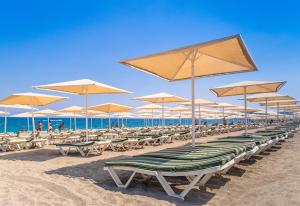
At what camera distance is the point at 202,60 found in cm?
655

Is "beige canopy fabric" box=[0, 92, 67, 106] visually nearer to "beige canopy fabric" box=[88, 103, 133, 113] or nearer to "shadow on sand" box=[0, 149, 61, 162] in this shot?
"shadow on sand" box=[0, 149, 61, 162]

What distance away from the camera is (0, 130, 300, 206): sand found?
354 centimetres

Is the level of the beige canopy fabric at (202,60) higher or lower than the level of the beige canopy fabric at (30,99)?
higher

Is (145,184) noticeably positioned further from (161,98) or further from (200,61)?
(161,98)

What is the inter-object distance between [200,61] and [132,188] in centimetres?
372

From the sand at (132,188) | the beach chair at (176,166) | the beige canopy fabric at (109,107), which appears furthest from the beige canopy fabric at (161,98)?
the beach chair at (176,166)

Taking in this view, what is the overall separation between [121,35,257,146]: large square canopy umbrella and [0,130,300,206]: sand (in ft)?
5.47

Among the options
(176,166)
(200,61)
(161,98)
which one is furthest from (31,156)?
(161,98)

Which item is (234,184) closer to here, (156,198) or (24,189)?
(156,198)

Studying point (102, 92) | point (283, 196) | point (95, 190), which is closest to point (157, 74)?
point (102, 92)

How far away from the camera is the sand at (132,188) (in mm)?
3545

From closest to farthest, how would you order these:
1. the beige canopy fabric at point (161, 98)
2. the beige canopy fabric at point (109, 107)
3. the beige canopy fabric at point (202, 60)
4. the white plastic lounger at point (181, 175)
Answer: the white plastic lounger at point (181, 175), the beige canopy fabric at point (202, 60), the beige canopy fabric at point (161, 98), the beige canopy fabric at point (109, 107)

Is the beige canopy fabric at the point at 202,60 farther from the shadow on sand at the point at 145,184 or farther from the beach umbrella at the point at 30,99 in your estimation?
the beach umbrella at the point at 30,99

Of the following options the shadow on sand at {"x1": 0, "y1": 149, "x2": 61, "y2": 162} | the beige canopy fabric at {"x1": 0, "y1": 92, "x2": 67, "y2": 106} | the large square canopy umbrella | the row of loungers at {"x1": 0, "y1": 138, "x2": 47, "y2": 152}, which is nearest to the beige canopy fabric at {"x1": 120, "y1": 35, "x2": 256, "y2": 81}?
the large square canopy umbrella
